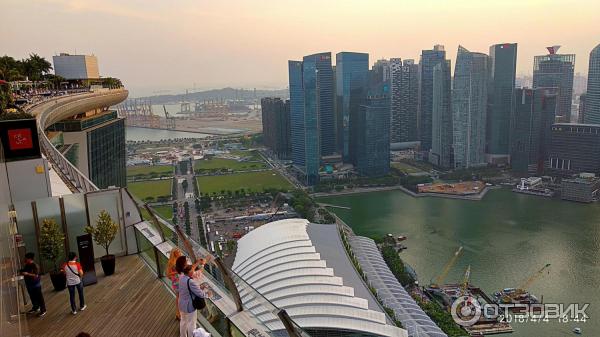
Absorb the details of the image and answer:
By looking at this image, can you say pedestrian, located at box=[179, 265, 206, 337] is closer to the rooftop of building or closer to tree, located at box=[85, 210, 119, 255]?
tree, located at box=[85, 210, 119, 255]

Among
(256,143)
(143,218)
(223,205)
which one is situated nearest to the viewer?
(143,218)

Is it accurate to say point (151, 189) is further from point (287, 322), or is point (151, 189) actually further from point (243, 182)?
point (287, 322)

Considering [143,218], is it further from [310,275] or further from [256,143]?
[256,143]

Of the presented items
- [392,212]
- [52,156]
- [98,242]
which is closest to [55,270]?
A: [98,242]

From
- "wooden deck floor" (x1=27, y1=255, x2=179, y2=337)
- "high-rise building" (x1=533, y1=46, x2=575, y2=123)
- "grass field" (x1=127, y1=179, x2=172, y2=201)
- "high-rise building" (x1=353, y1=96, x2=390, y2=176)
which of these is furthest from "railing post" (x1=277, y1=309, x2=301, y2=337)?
"high-rise building" (x1=533, y1=46, x2=575, y2=123)

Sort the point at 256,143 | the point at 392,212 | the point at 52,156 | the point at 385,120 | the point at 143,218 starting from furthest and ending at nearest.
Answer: the point at 256,143 → the point at 385,120 → the point at 392,212 → the point at 52,156 → the point at 143,218
